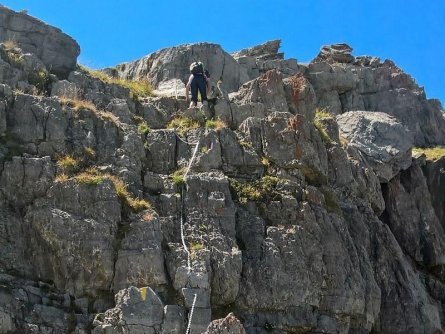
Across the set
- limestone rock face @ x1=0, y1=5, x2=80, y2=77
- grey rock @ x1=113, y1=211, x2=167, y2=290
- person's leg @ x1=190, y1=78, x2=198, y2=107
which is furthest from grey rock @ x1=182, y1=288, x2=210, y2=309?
limestone rock face @ x1=0, y1=5, x2=80, y2=77

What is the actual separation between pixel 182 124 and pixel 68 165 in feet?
16.8

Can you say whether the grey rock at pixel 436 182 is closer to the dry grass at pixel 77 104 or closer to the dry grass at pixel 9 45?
the dry grass at pixel 77 104

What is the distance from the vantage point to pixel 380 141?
3131 cm

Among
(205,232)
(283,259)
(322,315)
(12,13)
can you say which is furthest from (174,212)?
(12,13)

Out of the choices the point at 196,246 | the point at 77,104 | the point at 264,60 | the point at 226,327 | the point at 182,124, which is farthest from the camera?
the point at 264,60

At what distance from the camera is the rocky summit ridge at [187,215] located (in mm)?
19266

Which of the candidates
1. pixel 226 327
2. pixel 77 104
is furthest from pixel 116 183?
pixel 226 327

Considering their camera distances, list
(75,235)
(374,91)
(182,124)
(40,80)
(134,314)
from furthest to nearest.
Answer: (374,91), (40,80), (182,124), (75,235), (134,314)

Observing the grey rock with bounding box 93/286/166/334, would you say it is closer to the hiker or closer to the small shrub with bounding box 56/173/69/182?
the small shrub with bounding box 56/173/69/182

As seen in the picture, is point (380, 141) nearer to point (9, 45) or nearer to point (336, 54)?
point (9, 45)

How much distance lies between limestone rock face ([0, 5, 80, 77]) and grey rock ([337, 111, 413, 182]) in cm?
1222

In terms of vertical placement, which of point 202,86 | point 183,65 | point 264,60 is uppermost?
point 264,60

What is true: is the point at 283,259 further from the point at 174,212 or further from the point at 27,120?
the point at 27,120

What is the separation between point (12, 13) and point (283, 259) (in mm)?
16286
